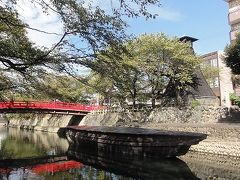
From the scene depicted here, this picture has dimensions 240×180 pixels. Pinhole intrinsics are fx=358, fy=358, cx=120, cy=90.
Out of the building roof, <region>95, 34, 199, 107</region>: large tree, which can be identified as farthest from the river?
the building roof

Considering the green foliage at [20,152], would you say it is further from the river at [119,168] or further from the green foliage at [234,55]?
the green foliage at [234,55]

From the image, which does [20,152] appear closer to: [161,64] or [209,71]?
[161,64]

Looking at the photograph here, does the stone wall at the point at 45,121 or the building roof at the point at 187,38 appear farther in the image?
the stone wall at the point at 45,121

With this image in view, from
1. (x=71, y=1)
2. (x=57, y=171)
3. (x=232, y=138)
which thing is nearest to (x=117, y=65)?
(x=71, y=1)

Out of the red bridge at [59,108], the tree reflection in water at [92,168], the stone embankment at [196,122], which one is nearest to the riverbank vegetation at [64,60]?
the tree reflection in water at [92,168]

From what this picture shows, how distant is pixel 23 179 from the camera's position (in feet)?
56.5

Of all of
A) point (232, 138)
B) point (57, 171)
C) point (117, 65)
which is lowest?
point (57, 171)

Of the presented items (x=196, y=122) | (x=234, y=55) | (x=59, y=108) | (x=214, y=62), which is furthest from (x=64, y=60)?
(x=214, y=62)

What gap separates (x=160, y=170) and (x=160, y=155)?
3.84 meters

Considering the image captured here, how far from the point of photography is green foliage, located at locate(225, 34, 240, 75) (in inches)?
1152

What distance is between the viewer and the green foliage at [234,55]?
29.2 m

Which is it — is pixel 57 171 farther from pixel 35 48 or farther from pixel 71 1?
pixel 71 1

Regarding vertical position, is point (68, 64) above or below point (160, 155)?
above

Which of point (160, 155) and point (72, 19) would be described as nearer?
point (72, 19)
